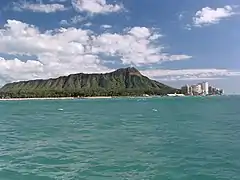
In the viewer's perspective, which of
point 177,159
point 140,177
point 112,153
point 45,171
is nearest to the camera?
point 140,177

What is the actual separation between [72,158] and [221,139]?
18.6m

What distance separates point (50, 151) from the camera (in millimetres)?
31797

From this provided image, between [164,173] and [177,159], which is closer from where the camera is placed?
[164,173]

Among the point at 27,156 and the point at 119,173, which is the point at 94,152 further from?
the point at 119,173

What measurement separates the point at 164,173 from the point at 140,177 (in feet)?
6.72

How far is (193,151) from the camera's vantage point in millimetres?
31406

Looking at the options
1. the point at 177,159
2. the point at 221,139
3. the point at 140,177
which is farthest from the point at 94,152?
the point at 221,139

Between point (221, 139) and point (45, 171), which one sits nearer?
point (45, 171)

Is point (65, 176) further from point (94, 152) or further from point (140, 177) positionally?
point (94, 152)

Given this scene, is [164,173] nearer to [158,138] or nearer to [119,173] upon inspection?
[119,173]

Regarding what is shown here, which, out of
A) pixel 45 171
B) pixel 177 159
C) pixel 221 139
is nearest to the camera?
pixel 45 171

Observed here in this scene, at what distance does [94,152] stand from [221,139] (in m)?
15.7

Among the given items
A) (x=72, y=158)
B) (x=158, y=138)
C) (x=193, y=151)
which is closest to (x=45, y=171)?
(x=72, y=158)

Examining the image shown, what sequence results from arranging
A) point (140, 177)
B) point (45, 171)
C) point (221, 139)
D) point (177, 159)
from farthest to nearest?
point (221, 139) → point (177, 159) → point (45, 171) → point (140, 177)
